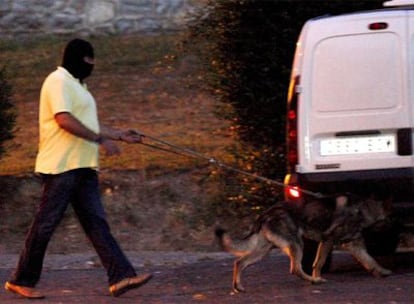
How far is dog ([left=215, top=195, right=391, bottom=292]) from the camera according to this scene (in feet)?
31.6

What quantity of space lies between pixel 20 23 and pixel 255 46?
7847 mm

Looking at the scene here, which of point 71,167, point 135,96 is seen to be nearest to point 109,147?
point 71,167

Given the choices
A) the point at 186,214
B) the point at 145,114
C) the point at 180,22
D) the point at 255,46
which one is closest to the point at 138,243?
the point at 186,214

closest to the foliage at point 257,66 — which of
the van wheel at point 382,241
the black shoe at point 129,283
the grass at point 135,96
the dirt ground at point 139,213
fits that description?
the dirt ground at point 139,213

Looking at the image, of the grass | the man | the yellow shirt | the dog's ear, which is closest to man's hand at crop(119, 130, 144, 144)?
the man

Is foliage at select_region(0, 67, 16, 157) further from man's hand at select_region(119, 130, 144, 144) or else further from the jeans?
man's hand at select_region(119, 130, 144, 144)

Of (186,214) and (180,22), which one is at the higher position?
(180,22)

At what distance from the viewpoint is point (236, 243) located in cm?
963

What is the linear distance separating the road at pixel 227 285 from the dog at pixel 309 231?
191 mm

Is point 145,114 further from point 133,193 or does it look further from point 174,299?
point 174,299

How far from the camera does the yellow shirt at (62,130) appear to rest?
9.16m

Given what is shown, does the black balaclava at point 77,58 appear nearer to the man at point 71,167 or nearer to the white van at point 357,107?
the man at point 71,167

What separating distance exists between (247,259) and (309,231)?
540mm

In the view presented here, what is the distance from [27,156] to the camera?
14.8 meters
